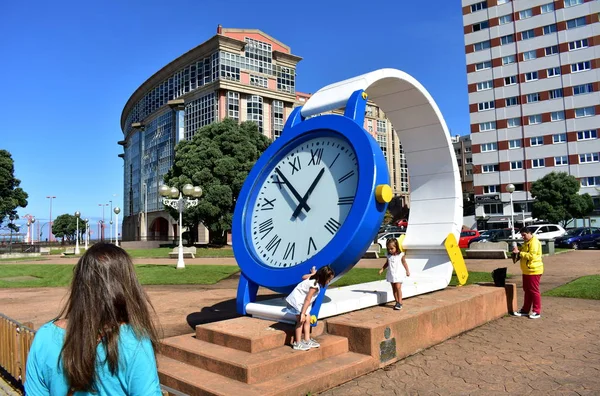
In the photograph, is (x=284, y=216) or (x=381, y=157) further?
(x=284, y=216)

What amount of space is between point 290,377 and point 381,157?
9.72 ft

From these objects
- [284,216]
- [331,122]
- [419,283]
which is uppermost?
[331,122]

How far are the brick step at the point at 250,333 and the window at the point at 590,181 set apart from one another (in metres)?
55.6

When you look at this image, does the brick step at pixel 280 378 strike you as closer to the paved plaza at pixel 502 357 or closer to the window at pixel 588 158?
the paved plaza at pixel 502 357

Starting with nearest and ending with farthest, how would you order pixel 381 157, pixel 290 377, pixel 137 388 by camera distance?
pixel 137 388
pixel 290 377
pixel 381 157

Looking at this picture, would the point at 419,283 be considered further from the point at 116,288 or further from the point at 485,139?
the point at 485,139

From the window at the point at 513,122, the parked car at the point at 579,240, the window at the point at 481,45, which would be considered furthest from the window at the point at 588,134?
the parked car at the point at 579,240

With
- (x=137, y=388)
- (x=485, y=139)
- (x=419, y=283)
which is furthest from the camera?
(x=485, y=139)

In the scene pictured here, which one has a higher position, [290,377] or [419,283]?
[419,283]

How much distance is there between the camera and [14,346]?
5.29 metres

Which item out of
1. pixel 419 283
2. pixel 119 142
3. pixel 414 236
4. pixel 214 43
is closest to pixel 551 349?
pixel 419 283

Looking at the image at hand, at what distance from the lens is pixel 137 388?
1.91 metres

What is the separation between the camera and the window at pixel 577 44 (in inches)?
2000

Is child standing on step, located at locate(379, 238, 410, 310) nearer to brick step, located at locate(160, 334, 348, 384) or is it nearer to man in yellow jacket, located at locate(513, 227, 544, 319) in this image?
brick step, located at locate(160, 334, 348, 384)
